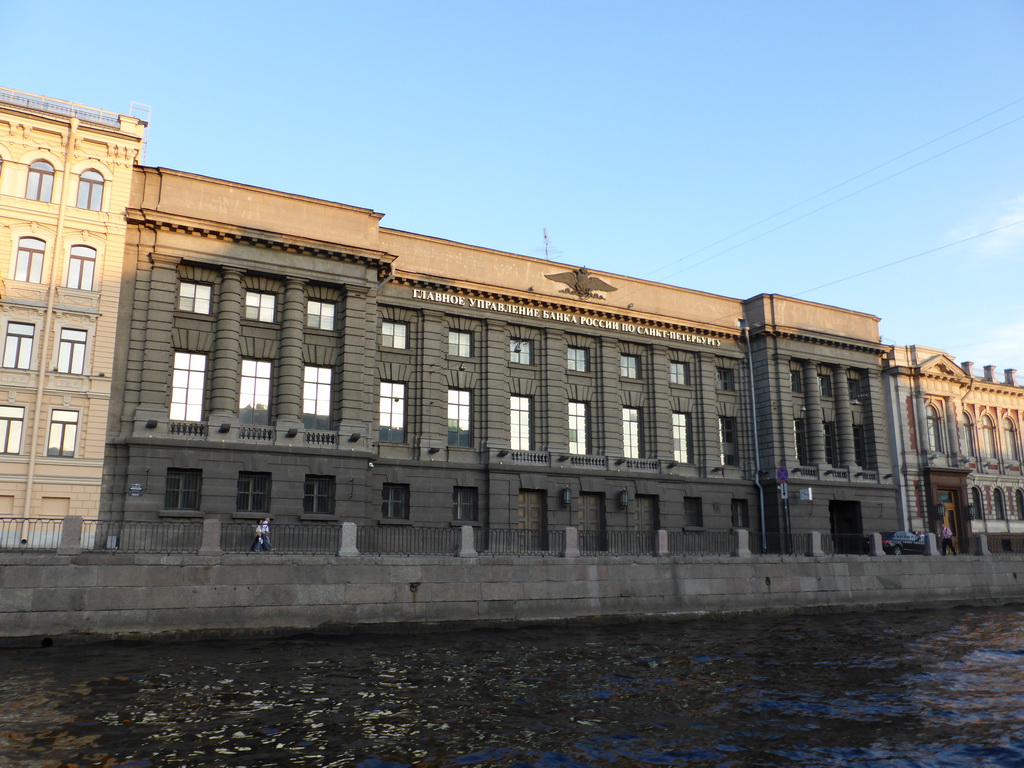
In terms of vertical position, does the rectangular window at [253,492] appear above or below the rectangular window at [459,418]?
below

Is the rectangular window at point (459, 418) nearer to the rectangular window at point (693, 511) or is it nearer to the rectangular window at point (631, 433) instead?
the rectangular window at point (631, 433)

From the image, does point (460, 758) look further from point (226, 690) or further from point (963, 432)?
point (963, 432)

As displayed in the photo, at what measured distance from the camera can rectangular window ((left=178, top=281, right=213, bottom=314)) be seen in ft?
100

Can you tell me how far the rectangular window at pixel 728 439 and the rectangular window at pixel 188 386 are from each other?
26.6 meters

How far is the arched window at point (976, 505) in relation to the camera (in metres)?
51.3

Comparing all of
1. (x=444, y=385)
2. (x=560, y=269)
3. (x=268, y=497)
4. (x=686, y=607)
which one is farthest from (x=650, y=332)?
(x=268, y=497)

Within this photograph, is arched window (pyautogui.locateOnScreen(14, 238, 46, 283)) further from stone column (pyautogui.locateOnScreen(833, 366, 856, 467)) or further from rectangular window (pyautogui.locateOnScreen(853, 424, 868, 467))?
rectangular window (pyautogui.locateOnScreen(853, 424, 868, 467))

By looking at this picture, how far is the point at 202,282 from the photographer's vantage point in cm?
3097

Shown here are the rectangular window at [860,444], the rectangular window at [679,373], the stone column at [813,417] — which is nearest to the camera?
the rectangular window at [679,373]

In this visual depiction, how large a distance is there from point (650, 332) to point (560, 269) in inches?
233

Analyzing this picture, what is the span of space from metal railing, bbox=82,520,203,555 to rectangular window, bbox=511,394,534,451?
49.1 ft

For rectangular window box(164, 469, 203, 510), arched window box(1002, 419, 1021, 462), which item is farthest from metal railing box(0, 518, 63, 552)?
arched window box(1002, 419, 1021, 462)

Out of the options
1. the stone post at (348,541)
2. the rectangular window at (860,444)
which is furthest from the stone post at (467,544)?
the rectangular window at (860,444)

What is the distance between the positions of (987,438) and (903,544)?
21221mm
